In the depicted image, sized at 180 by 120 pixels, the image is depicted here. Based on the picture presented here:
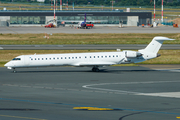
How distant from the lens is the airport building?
141m

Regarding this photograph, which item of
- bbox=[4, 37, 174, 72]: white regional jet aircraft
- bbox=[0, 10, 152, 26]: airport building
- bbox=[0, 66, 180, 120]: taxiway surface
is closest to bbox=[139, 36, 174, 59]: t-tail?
bbox=[4, 37, 174, 72]: white regional jet aircraft

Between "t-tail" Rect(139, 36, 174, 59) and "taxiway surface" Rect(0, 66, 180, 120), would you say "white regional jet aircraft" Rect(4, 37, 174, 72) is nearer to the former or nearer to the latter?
"t-tail" Rect(139, 36, 174, 59)

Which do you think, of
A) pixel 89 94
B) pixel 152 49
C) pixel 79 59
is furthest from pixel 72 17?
pixel 89 94

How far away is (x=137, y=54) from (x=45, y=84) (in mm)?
14924

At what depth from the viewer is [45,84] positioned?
117ft

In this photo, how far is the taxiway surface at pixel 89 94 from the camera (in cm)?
2283

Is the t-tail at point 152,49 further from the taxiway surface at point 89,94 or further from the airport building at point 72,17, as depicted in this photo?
the airport building at point 72,17

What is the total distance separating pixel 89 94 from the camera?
99.9 feet

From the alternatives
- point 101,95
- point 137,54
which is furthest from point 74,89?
point 137,54

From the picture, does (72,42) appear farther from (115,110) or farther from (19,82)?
(115,110)

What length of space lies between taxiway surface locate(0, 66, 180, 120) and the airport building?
98.3 metres

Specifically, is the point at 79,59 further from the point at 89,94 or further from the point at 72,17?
the point at 72,17

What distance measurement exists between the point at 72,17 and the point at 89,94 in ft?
390

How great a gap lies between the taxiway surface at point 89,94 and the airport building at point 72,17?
322 ft
